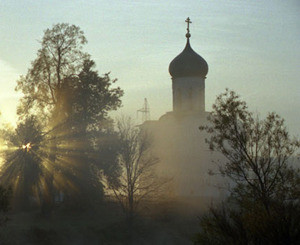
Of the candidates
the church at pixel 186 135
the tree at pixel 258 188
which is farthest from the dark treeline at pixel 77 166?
the tree at pixel 258 188

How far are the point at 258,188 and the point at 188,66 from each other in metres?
27.8

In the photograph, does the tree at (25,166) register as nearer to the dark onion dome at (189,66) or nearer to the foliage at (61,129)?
the foliage at (61,129)

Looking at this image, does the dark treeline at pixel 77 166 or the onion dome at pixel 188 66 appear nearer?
the dark treeline at pixel 77 166

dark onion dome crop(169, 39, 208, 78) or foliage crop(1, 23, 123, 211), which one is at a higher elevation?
dark onion dome crop(169, 39, 208, 78)

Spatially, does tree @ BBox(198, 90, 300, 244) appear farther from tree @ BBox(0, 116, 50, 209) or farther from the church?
the church

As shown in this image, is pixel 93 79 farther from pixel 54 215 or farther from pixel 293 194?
pixel 293 194

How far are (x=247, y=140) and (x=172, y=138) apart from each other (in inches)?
1020

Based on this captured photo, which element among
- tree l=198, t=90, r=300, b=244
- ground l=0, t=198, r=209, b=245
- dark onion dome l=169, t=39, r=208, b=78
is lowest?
ground l=0, t=198, r=209, b=245

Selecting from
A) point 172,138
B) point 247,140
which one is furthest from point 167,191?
point 247,140

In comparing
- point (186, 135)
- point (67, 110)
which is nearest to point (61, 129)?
point (67, 110)

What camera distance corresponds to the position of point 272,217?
15445 mm

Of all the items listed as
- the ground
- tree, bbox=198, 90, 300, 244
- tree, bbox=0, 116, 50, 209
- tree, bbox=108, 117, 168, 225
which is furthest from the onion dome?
tree, bbox=198, 90, 300, 244

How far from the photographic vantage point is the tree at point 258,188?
15.5m

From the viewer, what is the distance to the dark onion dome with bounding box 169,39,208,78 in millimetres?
43938
